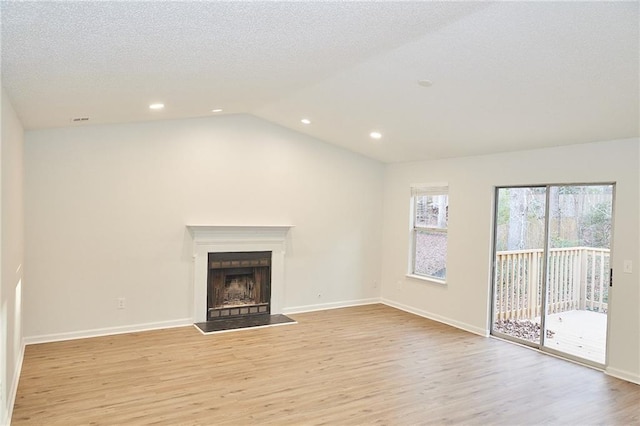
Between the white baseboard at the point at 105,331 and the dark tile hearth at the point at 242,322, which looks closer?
the white baseboard at the point at 105,331

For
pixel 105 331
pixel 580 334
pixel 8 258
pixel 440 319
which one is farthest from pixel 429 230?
pixel 8 258

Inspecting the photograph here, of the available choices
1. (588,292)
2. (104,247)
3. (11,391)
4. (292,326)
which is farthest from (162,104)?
(588,292)

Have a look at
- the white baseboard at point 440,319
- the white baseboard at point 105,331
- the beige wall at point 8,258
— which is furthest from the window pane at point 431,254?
the beige wall at point 8,258

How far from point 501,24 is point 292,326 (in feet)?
14.7

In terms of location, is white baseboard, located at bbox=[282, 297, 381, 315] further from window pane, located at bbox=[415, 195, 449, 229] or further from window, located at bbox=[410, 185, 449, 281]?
window pane, located at bbox=[415, 195, 449, 229]

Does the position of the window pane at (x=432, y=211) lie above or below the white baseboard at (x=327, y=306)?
above

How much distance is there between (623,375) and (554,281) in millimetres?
1142

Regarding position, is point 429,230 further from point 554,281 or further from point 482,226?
point 554,281

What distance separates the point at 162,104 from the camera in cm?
455

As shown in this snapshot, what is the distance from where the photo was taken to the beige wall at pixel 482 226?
436cm

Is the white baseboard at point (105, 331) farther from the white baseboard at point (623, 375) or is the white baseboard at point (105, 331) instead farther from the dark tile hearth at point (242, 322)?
the white baseboard at point (623, 375)

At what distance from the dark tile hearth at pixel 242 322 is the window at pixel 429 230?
222 centimetres

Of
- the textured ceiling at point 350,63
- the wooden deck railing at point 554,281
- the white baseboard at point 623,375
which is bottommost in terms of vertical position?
the white baseboard at point 623,375

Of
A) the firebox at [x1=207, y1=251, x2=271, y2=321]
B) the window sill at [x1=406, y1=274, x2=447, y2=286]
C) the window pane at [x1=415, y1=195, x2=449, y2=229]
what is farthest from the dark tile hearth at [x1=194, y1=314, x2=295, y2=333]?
the window pane at [x1=415, y1=195, x2=449, y2=229]
